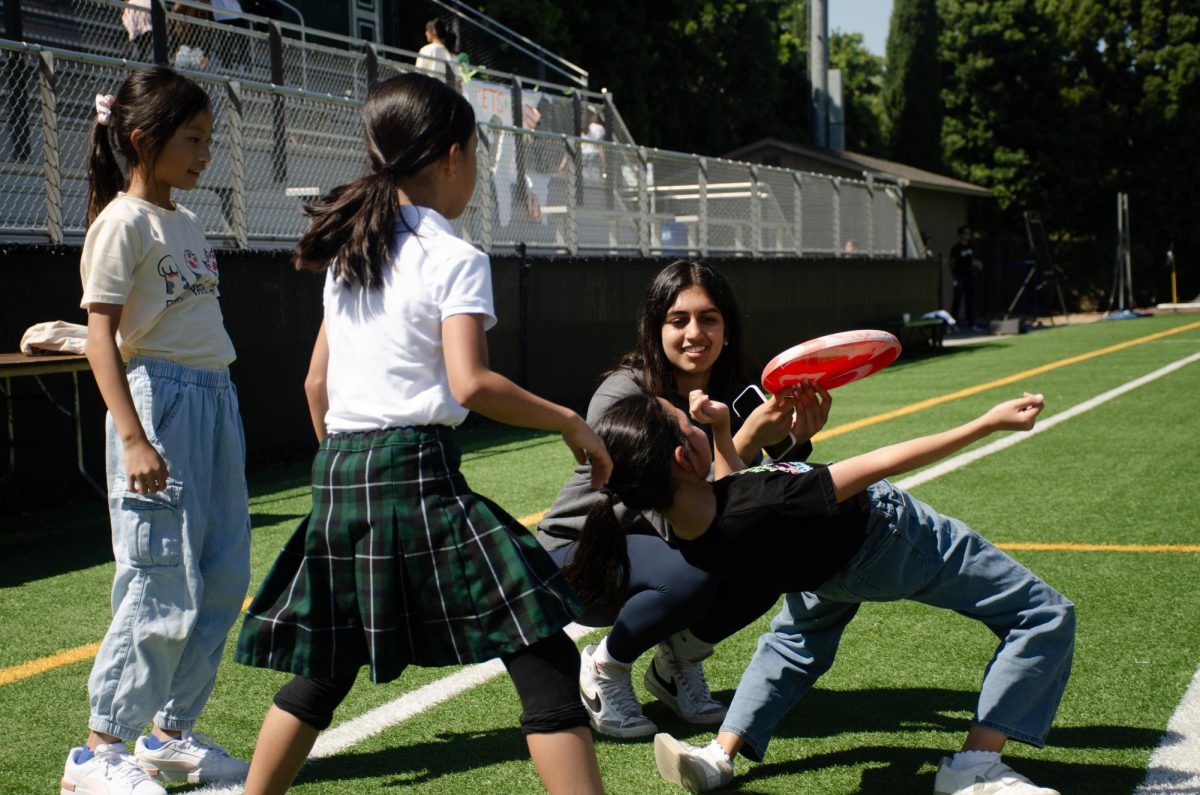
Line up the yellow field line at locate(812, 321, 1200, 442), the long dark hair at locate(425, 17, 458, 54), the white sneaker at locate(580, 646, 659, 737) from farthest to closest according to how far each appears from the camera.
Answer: the long dark hair at locate(425, 17, 458, 54) < the yellow field line at locate(812, 321, 1200, 442) < the white sneaker at locate(580, 646, 659, 737)

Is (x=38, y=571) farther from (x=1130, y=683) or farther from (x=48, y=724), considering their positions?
(x=1130, y=683)

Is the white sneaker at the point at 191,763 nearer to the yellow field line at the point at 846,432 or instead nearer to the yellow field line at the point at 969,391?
the yellow field line at the point at 846,432

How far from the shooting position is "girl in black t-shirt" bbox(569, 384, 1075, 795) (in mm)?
2936

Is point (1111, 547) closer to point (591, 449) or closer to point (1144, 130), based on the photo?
point (591, 449)

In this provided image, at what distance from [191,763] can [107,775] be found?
0.79 ft

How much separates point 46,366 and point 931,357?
50.7 ft

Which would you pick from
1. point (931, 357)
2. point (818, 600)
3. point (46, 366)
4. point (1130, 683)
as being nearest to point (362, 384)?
point (818, 600)

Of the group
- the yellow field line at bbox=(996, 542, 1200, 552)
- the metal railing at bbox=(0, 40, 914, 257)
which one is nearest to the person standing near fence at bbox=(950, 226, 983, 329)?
the metal railing at bbox=(0, 40, 914, 257)

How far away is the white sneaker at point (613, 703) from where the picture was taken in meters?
3.78

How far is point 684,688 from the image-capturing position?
12.7 feet

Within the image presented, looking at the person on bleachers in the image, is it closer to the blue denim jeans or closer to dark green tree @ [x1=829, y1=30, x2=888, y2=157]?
the blue denim jeans

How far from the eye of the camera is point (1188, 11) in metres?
43.4

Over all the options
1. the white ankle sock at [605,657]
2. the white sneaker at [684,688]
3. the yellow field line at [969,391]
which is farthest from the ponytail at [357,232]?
the yellow field line at [969,391]

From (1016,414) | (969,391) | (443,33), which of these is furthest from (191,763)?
(443,33)
